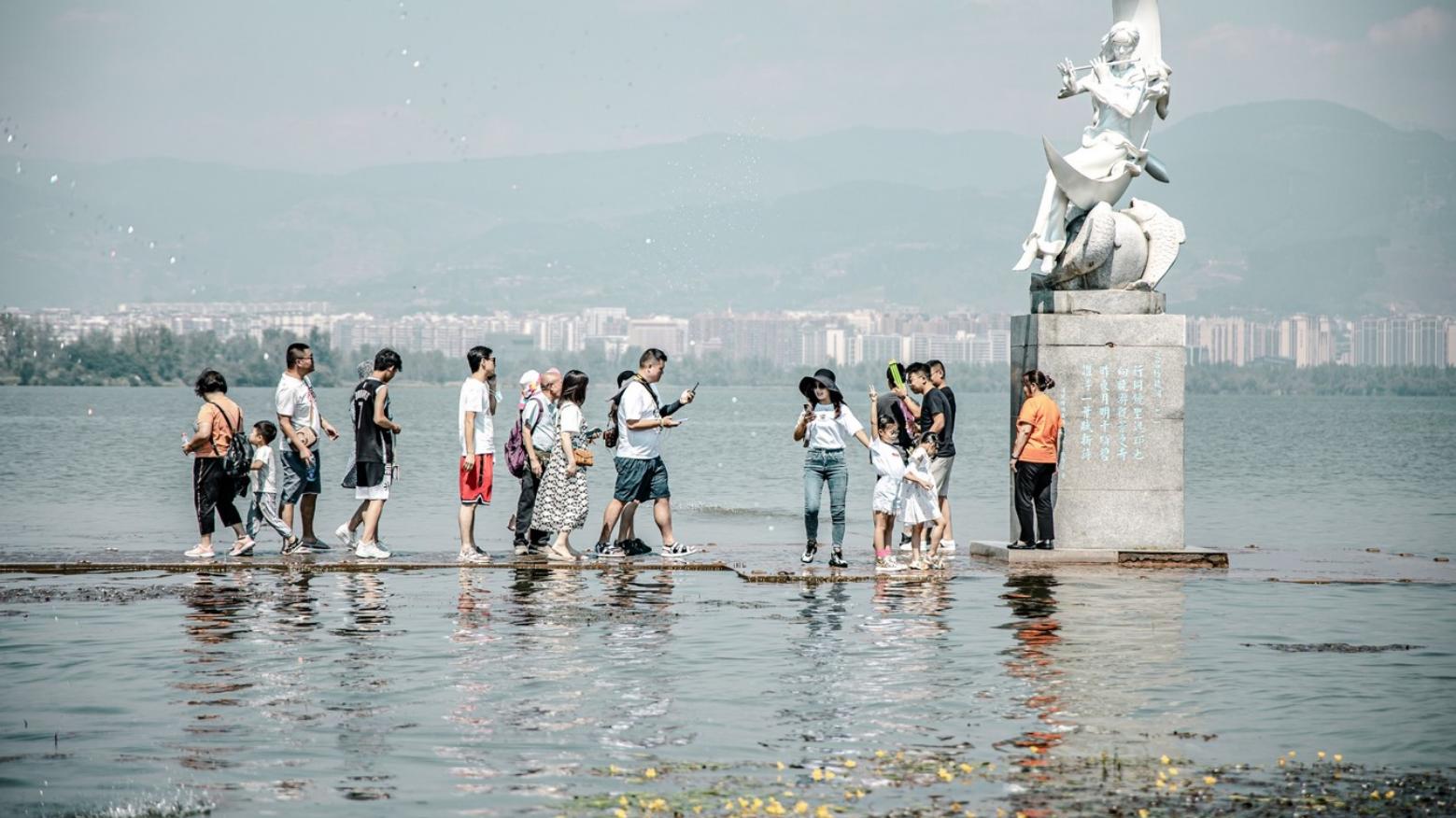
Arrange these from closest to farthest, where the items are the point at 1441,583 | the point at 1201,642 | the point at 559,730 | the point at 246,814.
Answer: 1. the point at 246,814
2. the point at 559,730
3. the point at 1201,642
4. the point at 1441,583

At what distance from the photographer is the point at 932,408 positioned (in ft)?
57.2

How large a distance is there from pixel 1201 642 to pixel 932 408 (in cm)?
517

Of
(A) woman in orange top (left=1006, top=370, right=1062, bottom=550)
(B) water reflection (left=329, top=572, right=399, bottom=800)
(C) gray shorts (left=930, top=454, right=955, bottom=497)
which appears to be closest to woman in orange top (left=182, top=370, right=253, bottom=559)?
(B) water reflection (left=329, top=572, right=399, bottom=800)

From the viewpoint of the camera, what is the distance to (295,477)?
17141 millimetres

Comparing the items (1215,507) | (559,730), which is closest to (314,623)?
(559,730)

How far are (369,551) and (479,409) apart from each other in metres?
1.84

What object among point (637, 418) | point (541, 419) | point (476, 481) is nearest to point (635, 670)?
point (637, 418)

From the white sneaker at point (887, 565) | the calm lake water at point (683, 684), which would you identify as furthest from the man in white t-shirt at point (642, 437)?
the white sneaker at point (887, 565)

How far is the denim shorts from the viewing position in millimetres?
16734

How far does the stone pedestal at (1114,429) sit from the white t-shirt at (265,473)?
7224 mm

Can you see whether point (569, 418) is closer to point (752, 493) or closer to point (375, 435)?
point (375, 435)

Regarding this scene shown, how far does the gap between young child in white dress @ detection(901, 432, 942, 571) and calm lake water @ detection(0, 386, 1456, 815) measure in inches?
23.6

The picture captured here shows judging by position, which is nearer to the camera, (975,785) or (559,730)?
(975,785)

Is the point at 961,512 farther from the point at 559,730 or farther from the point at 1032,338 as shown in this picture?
the point at 559,730
